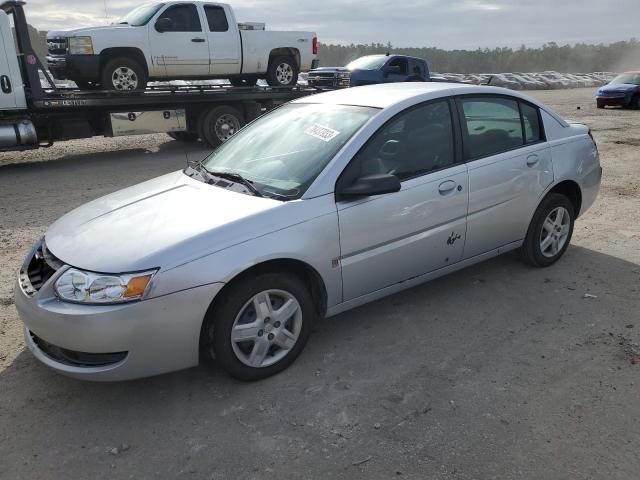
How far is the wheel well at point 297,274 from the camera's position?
9.79 feet

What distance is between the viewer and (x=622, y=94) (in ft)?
67.0

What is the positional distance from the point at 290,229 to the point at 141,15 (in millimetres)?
9942

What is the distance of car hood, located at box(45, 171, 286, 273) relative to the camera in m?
2.80

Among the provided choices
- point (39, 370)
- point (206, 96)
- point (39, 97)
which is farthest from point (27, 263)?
point (206, 96)

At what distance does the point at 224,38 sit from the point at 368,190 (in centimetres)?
991

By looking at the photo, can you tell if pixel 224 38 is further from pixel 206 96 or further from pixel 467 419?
pixel 467 419

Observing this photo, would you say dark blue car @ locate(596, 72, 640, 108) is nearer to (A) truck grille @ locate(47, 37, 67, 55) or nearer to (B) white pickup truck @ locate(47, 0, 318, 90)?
(B) white pickup truck @ locate(47, 0, 318, 90)

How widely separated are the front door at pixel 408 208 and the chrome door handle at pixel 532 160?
763 mm

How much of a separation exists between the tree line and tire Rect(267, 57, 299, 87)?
6577cm

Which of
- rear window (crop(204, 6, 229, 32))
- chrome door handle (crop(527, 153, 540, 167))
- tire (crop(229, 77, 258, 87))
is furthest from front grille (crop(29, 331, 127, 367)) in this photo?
tire (crop(229, 77, 258, 87))

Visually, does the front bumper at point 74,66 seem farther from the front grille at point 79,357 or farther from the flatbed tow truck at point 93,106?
the front grille at point 79,357

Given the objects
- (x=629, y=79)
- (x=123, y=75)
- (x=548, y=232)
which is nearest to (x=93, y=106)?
(x=123, y=75)

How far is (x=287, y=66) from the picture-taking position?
1327 centimetres

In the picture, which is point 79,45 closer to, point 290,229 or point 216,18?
point 216,18
